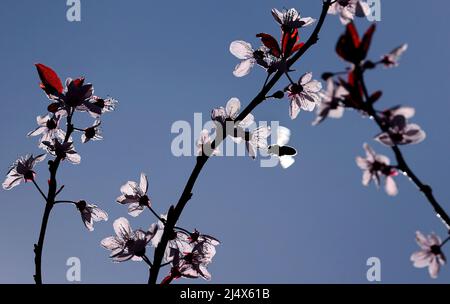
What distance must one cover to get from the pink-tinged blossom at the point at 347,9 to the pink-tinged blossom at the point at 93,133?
3.45 feet

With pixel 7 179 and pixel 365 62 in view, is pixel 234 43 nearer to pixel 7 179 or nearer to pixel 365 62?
pixel 365 62

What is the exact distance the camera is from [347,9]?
5.17 feet

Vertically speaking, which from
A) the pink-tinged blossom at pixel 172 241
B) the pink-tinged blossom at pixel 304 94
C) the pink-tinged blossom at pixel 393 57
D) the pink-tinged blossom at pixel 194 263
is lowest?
the pink-tinged blossom at pixel 194 263

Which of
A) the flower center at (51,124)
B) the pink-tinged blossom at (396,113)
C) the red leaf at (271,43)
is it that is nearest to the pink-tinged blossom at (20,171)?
the flower center at (51,124)

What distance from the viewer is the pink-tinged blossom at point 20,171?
185 cm

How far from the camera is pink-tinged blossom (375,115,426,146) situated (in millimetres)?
1009

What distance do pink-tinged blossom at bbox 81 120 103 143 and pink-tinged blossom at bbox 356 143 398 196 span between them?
1170 mm

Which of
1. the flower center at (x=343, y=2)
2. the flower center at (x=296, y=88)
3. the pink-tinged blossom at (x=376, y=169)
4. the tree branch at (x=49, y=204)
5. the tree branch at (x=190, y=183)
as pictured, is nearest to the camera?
the pink-tinged blossom at (x=376, y=169)

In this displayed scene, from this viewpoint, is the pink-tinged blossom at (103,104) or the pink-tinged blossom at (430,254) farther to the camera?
the pink-tinged blossom at (103,104)

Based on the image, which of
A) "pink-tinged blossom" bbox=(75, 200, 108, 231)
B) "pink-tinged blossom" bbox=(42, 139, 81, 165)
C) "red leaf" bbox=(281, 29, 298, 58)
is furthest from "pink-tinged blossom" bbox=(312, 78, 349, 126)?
"pink-tinged blossom" bbox=(75, 200, 108, 231)

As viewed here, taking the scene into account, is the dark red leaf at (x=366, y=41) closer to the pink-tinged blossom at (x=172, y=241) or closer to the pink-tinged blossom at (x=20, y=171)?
the pink-tinged blossom at (x=172, y=241)

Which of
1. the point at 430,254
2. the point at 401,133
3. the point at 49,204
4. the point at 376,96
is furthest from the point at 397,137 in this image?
the point at 49,204
